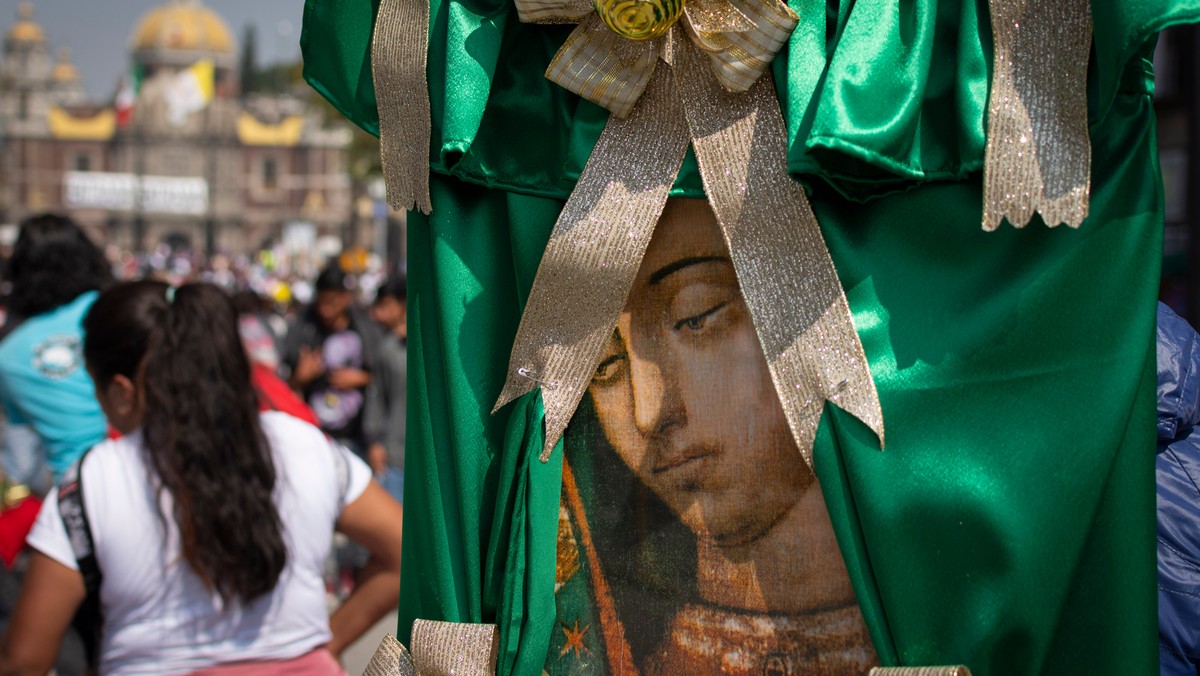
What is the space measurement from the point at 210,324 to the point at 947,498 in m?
1.54

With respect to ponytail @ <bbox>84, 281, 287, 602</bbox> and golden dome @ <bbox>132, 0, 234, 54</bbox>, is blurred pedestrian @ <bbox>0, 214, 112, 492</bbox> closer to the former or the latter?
ponytail @ <bbox>84, 281, 287, 602</bbox>

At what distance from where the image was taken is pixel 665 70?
1472 millimetres

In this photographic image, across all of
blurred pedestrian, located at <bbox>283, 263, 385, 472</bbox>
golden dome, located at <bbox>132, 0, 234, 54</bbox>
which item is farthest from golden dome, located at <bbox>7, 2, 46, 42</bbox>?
blurred pedestrian, located at <bbox>283, 263, 385, 472</bbox>

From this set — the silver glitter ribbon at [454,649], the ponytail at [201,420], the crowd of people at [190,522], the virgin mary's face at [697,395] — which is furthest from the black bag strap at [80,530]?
the virgin mary's face at [697,395]

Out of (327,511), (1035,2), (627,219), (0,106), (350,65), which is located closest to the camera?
(1035,2)

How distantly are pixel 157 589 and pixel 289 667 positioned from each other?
27 centimetres

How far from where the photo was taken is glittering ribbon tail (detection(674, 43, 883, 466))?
136 centimetres

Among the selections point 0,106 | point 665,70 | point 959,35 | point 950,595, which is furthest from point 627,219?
point 0,106

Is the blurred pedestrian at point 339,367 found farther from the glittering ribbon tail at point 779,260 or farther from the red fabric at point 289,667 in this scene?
the glittering ribbon tail at point 779,260

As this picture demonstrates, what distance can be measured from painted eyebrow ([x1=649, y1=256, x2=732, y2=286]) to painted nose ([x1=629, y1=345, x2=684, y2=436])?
0.10 m

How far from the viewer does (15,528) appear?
8.74 ft

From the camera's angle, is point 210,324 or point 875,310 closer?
point 875,310

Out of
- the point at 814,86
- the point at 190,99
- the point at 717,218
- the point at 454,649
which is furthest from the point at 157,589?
the point at 190,99

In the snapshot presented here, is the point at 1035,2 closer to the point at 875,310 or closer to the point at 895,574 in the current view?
the point at 875,310
